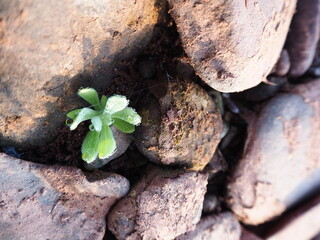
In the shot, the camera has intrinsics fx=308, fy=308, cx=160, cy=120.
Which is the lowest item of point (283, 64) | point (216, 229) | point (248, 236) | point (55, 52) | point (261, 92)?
point (248, 236)

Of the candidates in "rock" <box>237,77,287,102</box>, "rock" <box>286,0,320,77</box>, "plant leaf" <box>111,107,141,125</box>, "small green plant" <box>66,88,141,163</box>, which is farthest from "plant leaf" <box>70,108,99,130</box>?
"rock" <box>286,0,320,77</box>

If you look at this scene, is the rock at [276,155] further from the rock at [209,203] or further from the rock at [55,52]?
the rock at [55,52]

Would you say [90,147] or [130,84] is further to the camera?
[130,84]

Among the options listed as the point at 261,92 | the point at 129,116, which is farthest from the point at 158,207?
the point at 261,92

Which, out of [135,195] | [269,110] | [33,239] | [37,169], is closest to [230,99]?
[269,110]

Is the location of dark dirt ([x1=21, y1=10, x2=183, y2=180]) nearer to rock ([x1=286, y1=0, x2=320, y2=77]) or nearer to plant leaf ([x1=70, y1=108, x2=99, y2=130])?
plant leaf ([x1=70, y1=108, x2=99, y2=130])

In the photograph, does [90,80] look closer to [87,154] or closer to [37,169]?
[87,154]

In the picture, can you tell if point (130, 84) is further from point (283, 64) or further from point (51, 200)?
point (283, 64)

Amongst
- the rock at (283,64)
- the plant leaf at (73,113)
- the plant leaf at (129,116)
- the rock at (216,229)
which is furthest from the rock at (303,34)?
the plant leaf at (73,113)
